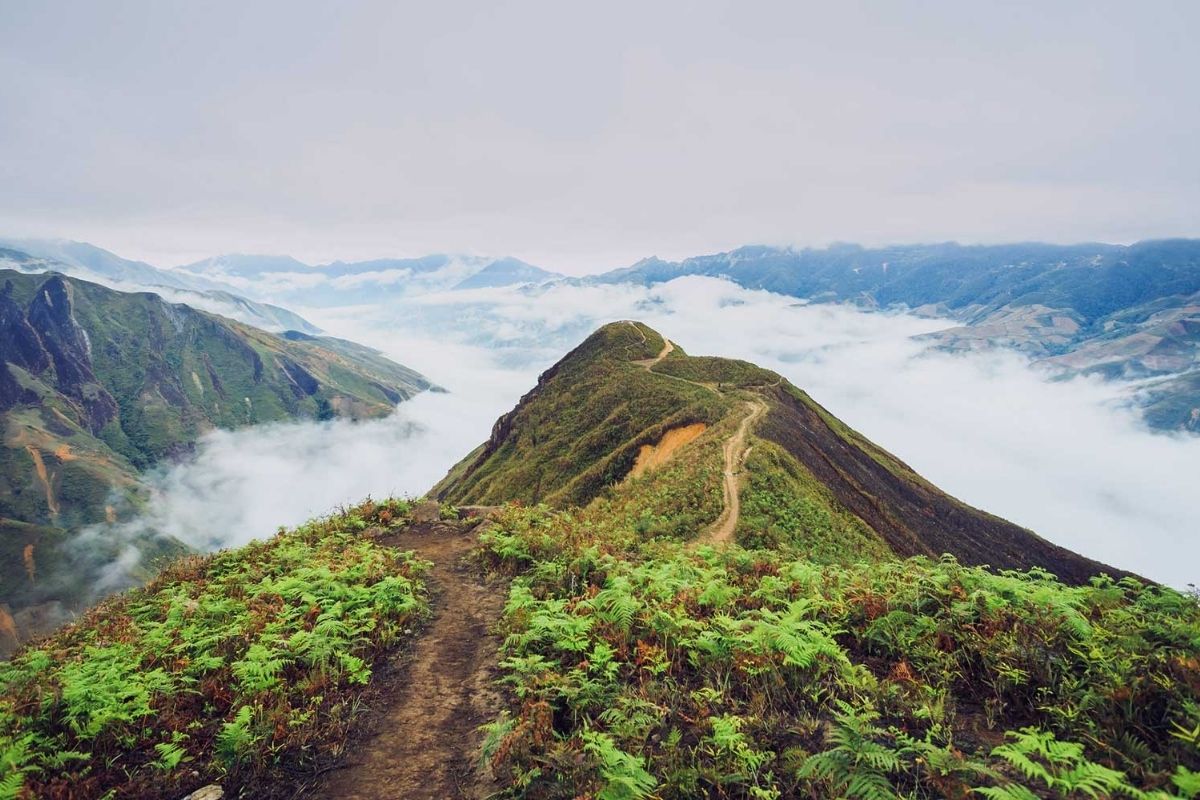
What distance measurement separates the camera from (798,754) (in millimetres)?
6438

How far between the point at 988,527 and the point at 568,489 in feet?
144

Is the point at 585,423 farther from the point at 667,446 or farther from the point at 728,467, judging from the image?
the point at 728,467

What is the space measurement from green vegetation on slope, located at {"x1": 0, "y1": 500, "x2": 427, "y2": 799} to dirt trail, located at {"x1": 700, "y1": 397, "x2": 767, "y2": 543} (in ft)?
62.9

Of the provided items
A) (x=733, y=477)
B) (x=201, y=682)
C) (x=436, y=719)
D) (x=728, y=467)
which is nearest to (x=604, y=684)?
(x=436, y=719)

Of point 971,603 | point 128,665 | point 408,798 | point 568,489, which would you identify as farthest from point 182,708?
point 568,489

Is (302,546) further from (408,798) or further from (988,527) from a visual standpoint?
(988,527)

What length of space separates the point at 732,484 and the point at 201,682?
3171cm

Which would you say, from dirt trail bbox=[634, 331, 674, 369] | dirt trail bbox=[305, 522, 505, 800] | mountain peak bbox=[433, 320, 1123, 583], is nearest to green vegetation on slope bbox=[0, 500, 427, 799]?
dirt trail bbox=[305, 522, 505, 800]

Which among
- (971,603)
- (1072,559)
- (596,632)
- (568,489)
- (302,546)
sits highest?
(971,603)

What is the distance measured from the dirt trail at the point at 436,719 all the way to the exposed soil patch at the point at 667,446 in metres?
38.3

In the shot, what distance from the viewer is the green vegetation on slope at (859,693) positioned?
577 cm

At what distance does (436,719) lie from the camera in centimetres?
875

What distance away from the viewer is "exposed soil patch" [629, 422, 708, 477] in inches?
2032

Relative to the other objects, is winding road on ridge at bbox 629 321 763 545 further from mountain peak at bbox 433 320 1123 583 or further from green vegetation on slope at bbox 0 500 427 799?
green vegetation on slope at bbox 0 500 427 799
